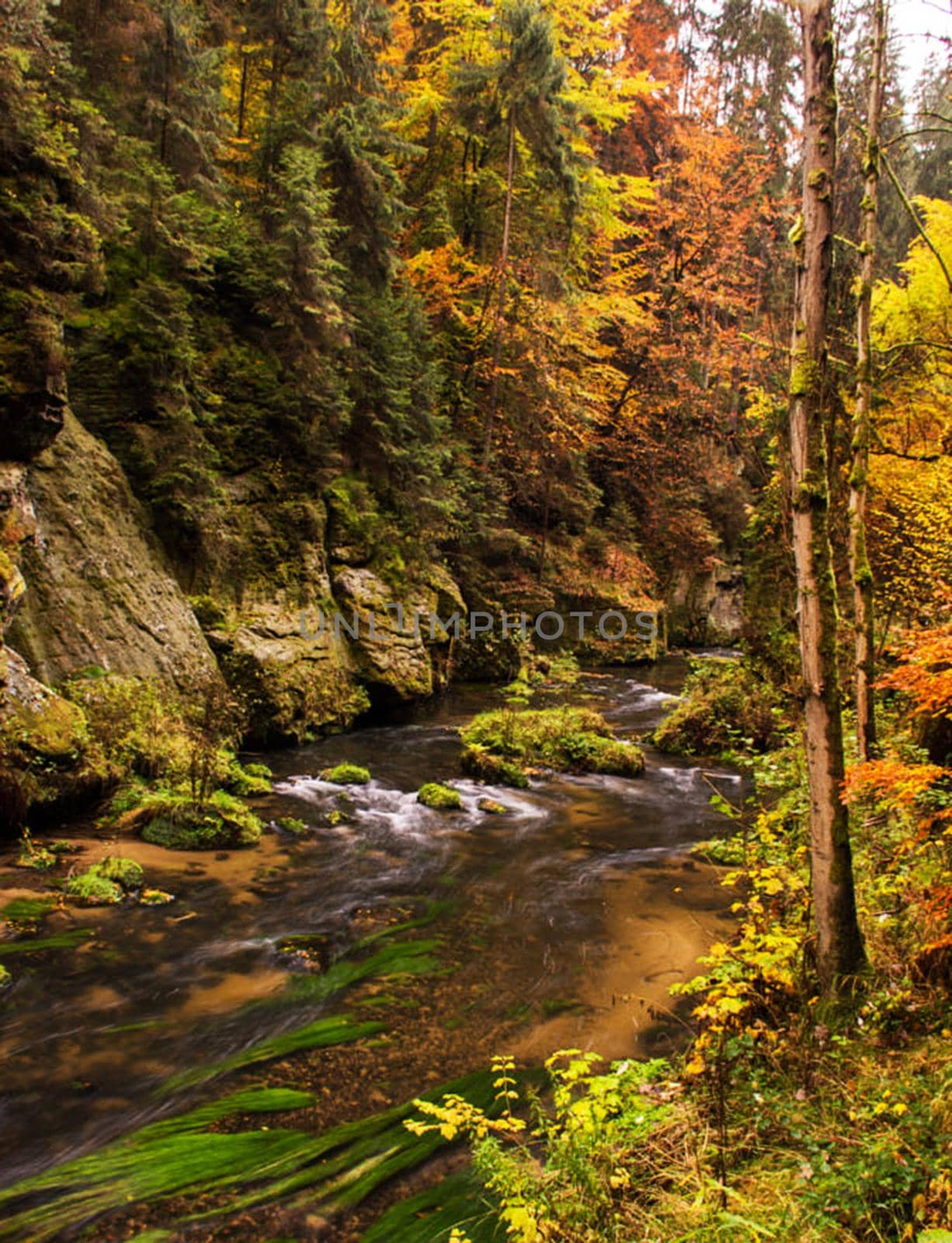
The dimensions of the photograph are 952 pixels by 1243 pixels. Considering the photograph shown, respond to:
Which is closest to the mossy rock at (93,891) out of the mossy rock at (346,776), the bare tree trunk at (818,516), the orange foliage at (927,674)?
the mossy rock at (346,776)

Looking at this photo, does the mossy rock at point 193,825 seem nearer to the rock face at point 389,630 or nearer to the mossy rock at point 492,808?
the mossy rock at point 492,808

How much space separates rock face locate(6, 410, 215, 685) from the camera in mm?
8039

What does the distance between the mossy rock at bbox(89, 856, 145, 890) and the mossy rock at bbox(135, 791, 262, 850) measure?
729 millimetres

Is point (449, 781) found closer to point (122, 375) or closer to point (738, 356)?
point (122, 375)

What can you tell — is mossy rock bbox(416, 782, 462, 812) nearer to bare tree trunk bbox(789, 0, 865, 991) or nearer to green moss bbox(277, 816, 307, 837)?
green moss bbox(277, 816, 307, 837)

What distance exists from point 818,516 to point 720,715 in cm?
845

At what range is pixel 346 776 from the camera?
940 centimetres

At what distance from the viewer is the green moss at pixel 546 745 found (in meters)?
10.4

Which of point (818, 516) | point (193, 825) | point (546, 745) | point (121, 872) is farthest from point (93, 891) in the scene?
point (546, 745)

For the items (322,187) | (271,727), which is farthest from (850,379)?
(322,187)

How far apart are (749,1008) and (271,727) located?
8125mm

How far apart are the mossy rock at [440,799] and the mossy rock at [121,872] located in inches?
141

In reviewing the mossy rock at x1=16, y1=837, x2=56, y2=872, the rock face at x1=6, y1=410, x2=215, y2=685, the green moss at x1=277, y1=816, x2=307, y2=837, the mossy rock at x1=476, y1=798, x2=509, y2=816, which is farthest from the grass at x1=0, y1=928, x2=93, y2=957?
the mossy rock at x1=476, y1=798, x2=509, y2=816

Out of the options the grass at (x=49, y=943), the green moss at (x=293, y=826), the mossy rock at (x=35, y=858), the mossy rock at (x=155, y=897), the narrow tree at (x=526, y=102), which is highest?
the narrow tree at (x=526, y=102)
